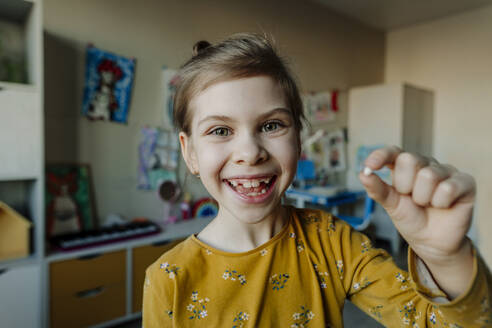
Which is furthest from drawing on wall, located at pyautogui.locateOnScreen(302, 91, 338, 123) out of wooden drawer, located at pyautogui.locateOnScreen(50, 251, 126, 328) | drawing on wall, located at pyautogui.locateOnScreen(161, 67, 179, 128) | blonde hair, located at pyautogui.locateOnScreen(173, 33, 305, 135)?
blonde hair, located at pyautogui.locateOnScreen(173, 33, 305, 135)

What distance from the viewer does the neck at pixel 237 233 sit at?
0.74 metres

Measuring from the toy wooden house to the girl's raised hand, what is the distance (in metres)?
1.79

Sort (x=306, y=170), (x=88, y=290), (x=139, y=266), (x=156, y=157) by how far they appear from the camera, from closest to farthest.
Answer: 1. (x=88, y=290)
2. (x=139, y=266)
3. (x=156, y=157)
4. (x=306, y=170)

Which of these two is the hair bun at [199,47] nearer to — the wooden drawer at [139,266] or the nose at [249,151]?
the nose at [249,151]

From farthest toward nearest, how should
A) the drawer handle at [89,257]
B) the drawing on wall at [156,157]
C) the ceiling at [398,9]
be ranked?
1. the ceiling at [398,9]
2. the drawing on wall at [156,157]
3. the drawer handle at [89,257]

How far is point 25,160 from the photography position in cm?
163

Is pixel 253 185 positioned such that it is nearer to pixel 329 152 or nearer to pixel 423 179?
pixel 423 179

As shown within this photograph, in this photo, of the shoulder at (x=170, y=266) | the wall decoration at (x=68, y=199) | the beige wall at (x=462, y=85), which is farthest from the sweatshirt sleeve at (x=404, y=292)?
the beige wall at (x=462, y=85)

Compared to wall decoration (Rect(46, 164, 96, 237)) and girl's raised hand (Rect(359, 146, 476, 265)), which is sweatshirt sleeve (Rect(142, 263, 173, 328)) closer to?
girl's raised hand (Rect(359, 146, 476, 265))

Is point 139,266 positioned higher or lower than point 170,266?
lower

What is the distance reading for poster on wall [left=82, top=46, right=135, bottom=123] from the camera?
2.13 m

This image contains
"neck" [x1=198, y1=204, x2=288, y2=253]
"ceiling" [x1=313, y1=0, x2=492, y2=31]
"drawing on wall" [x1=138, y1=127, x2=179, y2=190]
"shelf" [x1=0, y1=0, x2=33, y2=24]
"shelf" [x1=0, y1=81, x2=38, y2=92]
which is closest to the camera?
"neck" [x1=198, y1=204, x2=288, y2=253]

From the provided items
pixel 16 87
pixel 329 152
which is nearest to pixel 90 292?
pixel 16 87

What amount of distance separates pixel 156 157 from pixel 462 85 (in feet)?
11.7
